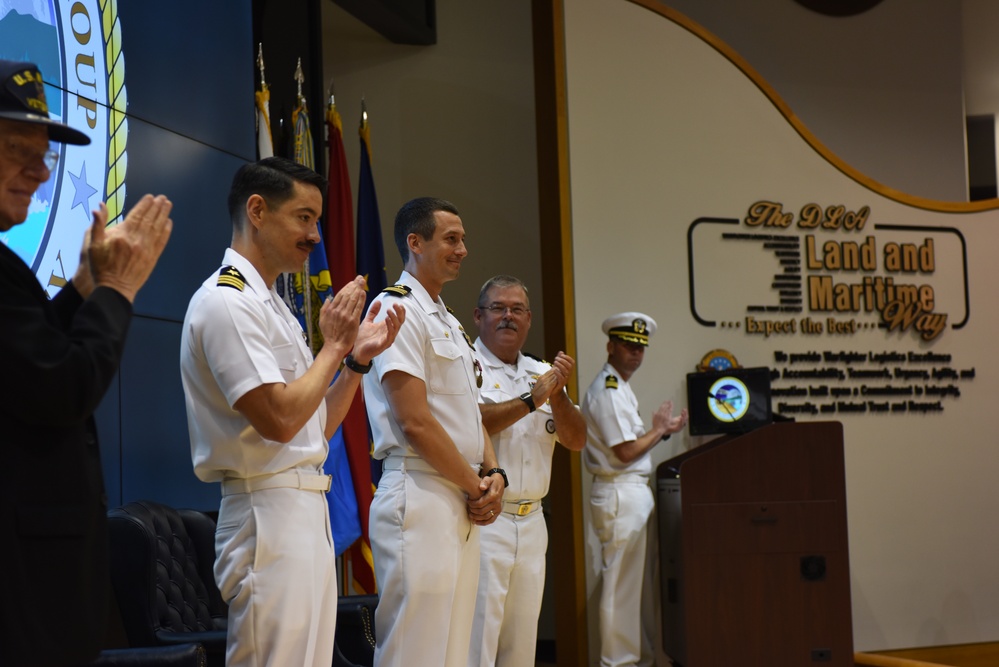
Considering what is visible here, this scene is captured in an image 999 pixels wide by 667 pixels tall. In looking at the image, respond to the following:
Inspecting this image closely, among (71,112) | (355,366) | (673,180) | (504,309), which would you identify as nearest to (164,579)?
(355,366)

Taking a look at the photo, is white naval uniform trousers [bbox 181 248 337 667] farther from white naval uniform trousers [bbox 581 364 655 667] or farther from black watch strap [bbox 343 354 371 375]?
white naval uniform trousers [bbox 581 364 655 667]

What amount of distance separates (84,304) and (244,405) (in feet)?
1.88

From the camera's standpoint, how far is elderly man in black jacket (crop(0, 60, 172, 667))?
1481mm

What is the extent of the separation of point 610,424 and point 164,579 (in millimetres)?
2915

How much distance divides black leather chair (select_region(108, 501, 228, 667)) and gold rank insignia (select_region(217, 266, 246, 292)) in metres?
0.89

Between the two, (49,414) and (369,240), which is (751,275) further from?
(49,414)

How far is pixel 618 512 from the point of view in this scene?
5.51 meters

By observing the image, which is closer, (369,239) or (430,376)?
(430,376)

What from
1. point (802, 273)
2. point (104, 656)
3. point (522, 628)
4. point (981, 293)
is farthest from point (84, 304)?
point (981, 293)

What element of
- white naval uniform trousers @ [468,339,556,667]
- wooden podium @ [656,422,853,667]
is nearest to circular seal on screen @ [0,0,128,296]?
white naval uniform trousers @ [468,339,556,667]

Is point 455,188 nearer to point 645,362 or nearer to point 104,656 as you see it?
point 645,362

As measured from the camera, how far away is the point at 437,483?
2922 mm

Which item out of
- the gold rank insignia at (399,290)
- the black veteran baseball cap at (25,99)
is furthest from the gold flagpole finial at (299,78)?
the black veteran baseball cap at (25,99)

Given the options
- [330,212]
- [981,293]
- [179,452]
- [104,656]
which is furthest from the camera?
[981,293]
